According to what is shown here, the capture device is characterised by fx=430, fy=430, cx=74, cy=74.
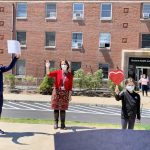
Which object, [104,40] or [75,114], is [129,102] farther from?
[104,40]

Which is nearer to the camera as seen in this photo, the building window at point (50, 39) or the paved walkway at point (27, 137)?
the paved walkway at point (27, 137)

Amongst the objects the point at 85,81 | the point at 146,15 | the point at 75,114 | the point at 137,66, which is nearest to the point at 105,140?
the point at 75,114

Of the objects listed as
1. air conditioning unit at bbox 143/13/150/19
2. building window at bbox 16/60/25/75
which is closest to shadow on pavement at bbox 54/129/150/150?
air conditioning unit at bbox 143/13/150/19

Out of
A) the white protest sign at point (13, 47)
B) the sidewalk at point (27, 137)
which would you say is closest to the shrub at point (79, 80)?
the sidewalk at point (27, 137)

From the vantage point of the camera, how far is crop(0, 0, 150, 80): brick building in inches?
1487

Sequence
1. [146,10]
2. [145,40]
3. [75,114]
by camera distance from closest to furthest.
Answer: [75,114] < [146,10] < [145,40]

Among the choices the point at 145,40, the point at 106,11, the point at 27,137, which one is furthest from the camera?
the point at 106,11

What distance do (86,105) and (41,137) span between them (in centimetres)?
1459

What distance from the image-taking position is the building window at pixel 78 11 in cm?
3878

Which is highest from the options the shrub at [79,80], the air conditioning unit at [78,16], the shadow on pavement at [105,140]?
the air conditioning unit at [78,16]

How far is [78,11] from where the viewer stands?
39000mm

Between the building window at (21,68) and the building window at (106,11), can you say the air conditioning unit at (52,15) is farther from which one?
the building window at (21,68)

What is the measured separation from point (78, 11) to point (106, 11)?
8.35 feet

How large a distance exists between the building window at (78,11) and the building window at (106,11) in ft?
5.99
